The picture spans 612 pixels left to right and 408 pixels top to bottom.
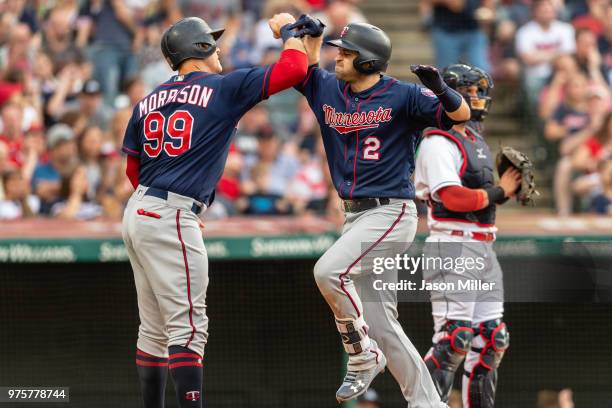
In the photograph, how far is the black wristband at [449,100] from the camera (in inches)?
202

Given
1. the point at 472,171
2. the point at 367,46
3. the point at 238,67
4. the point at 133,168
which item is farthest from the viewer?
the point at 238,67

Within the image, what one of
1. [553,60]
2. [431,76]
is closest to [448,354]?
[431,76]

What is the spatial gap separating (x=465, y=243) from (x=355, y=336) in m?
1.14

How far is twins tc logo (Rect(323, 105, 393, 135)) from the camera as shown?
5348 millimetres

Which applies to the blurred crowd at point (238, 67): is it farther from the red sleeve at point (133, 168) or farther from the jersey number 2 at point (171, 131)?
the jersey number 2 at point (171, 131)

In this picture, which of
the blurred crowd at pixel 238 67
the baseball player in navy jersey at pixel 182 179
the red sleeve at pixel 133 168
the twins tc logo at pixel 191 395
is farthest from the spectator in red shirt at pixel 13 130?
the twins tc logo at pixel 191 395

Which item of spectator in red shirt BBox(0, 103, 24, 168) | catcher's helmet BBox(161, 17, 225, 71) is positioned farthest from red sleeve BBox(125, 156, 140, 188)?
spectator in red shirt BBox(0, 103, 24, 168)

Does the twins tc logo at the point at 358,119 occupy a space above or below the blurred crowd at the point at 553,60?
above

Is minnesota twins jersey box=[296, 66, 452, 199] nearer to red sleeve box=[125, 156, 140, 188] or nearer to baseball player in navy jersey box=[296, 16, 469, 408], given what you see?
baseball player in navy jersey box=[296, 16, 469, 408]

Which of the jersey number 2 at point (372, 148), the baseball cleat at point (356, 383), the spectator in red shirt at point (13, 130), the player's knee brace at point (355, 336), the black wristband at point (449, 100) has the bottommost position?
the spectator in red shirt at point (13, 130)

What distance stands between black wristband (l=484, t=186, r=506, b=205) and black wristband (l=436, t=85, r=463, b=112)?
93cm

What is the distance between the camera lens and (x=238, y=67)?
10.3 meters

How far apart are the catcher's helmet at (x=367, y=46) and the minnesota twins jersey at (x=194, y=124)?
44cm

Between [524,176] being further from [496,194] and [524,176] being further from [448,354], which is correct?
[448,354]
